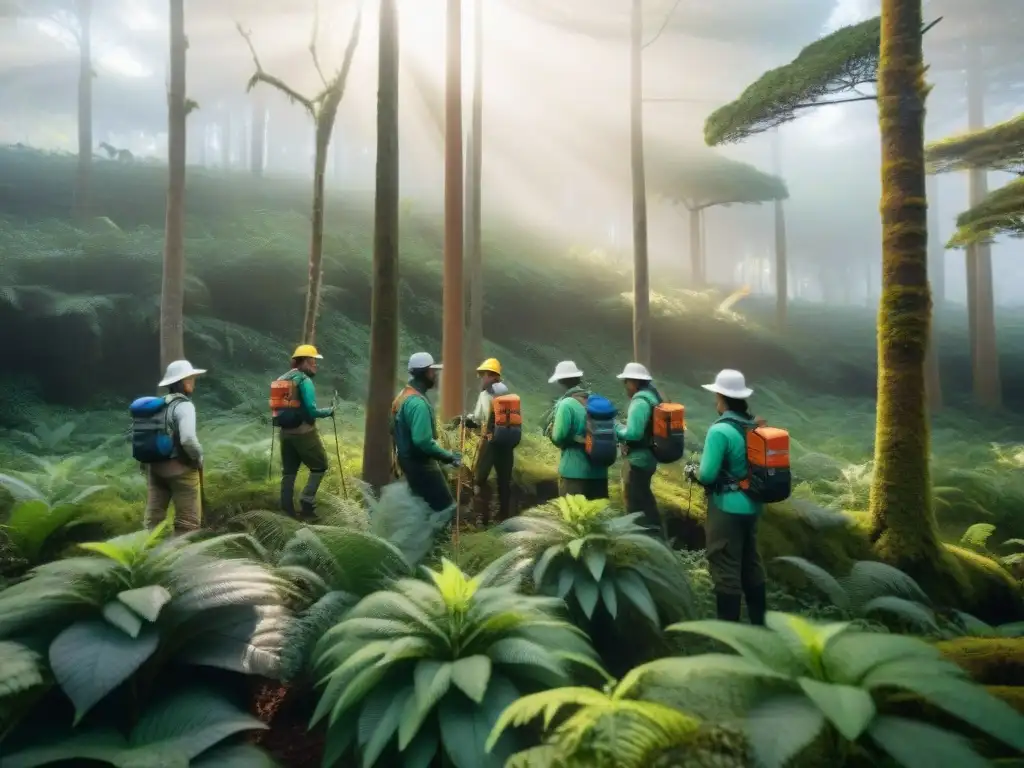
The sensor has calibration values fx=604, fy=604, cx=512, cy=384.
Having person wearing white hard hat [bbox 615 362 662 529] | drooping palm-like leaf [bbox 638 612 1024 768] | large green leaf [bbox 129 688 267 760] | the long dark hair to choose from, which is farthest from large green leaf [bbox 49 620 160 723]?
person wearing white hard hat [bbox 615 362 662 529]

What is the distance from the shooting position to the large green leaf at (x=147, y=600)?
298 centimetres

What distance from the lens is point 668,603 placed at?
4.50 m

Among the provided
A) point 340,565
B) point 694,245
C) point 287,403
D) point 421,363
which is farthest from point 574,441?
point 694,245

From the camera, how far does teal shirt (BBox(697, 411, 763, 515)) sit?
491cm

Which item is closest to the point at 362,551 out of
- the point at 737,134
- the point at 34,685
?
the point at 34,685

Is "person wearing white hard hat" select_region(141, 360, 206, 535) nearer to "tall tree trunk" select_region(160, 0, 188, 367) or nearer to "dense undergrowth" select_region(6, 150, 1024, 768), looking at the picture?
"dense undergrowth" select_region(6, 150, 1024, 768)

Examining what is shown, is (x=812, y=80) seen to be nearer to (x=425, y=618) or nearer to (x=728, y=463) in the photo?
(x=728, y=463)

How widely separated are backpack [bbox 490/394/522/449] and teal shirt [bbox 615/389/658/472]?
123 centimetres

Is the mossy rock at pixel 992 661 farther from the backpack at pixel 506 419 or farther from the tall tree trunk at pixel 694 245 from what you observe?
the tall tree trunk at pixel 694 245

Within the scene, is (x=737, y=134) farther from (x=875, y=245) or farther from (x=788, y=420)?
(x=875, y=245)

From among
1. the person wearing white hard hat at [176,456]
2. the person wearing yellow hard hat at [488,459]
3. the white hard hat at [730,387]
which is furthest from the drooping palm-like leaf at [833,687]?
the person wearing white hard hat at [176,456]

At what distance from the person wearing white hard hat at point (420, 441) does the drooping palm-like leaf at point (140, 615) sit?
2473 mm

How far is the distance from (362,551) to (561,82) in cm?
3008

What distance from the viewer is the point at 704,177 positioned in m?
26.0
